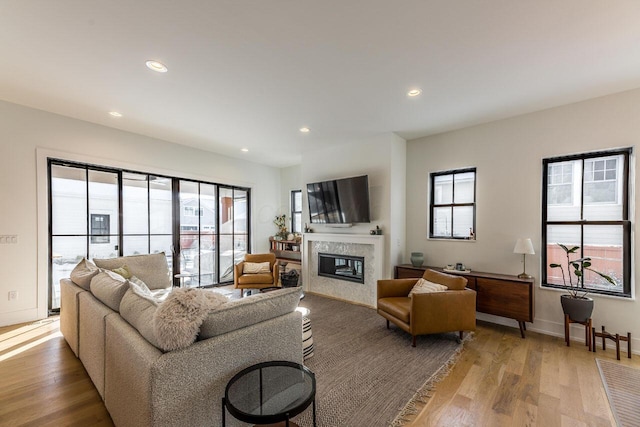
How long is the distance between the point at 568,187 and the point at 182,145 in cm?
609

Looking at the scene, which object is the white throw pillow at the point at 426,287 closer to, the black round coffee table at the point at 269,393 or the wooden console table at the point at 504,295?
the wooden console table at the point at 504,295

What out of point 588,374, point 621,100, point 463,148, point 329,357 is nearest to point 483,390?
point 588,374

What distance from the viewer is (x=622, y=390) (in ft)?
7.38

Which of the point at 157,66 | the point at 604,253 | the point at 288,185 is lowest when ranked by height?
the point at 604,253

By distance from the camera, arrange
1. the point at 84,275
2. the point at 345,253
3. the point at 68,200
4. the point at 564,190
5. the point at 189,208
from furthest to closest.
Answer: the point at 189,208, the point at 345,253, the point at 68,200, the point at 564,190, the point at 84,275

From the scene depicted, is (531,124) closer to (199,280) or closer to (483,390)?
(483,390)

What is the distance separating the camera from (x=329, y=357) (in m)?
2.72

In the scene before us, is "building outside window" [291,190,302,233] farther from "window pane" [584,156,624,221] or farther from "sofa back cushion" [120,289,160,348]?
"window pane" [584,156,624,221]

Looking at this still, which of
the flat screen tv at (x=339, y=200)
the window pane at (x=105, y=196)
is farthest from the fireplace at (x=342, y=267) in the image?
the window pane at (x=105, y=196)

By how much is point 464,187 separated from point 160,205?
5.24 m

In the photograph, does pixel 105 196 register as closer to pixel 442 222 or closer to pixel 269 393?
pixel 269 393

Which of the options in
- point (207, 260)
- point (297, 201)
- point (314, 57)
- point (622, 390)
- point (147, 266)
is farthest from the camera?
point (297, 201)

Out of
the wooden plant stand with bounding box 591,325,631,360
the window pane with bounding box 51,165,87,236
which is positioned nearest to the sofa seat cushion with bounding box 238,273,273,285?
the window pane with bounding box 51,165,87,236

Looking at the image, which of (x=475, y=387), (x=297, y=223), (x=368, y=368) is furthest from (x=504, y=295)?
(x=297, y=223)
